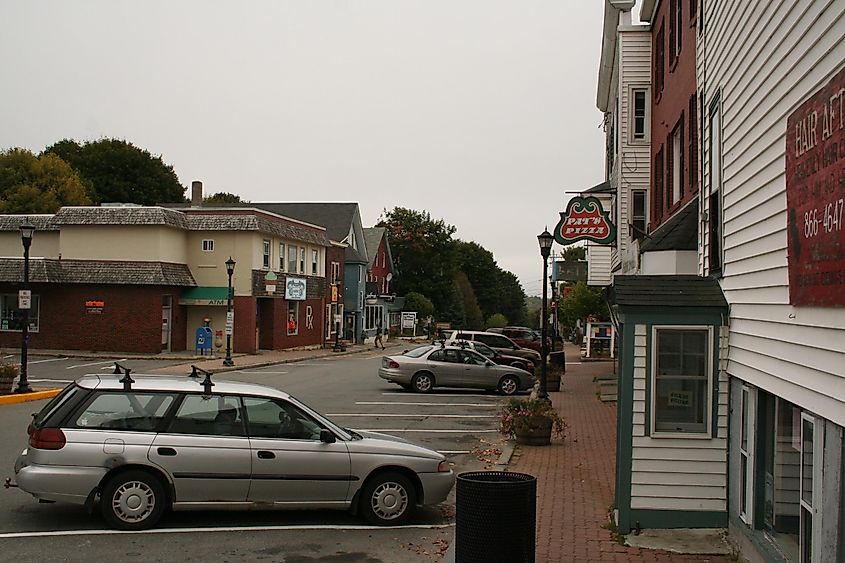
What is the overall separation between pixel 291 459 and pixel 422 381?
1766cm

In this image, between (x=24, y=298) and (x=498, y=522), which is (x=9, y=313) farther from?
(x=498, y=522)

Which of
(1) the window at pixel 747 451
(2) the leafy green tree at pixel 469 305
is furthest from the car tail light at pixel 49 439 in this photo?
(2) the leafy green tree at pixel 469 305

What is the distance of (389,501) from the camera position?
1062 cm

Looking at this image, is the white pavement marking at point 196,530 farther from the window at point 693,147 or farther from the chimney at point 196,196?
the chimney at point 196,196

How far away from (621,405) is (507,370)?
1818cm

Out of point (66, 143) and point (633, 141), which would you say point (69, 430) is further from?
point (66, 143)

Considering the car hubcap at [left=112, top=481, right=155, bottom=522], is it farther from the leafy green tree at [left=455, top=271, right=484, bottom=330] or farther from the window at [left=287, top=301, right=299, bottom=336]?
the leafy green tree at [left=455, top=271, right=484, bottom=330]

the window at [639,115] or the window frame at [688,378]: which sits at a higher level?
the window at [639,115]

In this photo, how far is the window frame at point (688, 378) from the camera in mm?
9781

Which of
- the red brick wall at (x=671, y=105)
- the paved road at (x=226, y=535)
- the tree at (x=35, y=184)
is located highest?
the tree at (x=35, y=184)

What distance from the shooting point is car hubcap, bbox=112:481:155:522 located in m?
9.82

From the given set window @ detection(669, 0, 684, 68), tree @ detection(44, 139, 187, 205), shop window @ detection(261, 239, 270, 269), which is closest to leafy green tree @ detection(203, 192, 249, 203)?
tree @ detection(44, 139, 187, 205)

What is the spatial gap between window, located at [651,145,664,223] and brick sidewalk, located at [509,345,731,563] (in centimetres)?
480

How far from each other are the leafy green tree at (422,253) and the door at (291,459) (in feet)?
272
